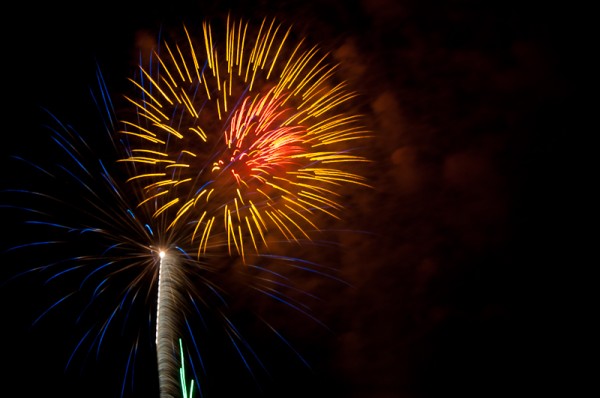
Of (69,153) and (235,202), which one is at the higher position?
(69,153)

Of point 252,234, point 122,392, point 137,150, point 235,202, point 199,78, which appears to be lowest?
point 122,392

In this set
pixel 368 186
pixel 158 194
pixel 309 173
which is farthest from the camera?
pixel 368 186

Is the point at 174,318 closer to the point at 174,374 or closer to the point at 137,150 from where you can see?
the point at 174,374

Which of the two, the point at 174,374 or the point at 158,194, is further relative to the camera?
the point at 174,374

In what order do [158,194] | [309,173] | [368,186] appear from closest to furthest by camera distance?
[158,194], [309,173], [368,186]

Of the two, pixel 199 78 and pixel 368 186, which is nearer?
pixel 199 78

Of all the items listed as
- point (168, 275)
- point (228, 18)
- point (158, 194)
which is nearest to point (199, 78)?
point (228, 18)

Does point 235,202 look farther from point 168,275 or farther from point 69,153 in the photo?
point 69,153

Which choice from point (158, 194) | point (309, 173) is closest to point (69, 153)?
point (158, 194)

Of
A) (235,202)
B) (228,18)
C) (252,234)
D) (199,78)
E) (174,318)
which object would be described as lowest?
(174,318)

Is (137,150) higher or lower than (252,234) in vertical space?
higher
